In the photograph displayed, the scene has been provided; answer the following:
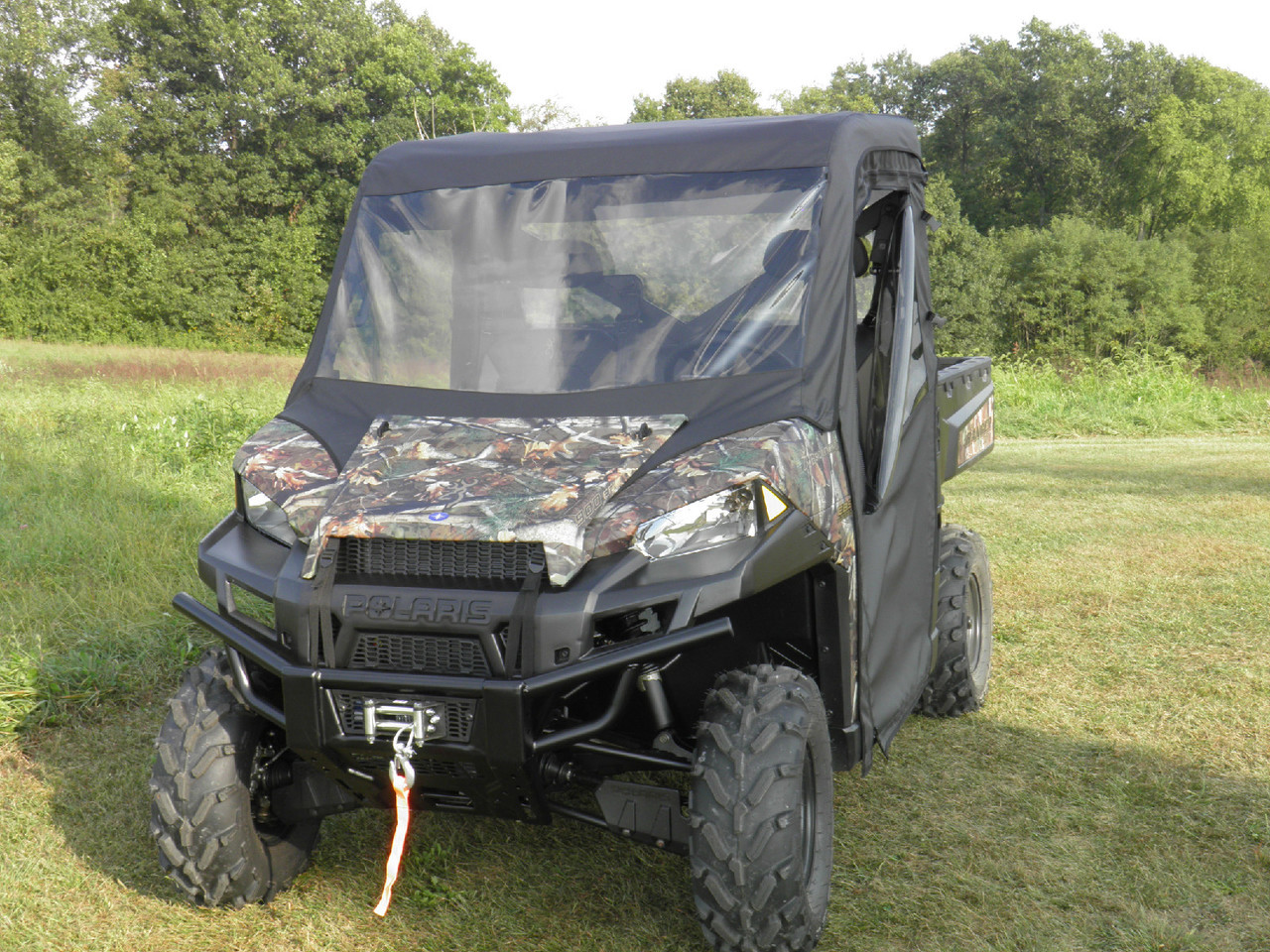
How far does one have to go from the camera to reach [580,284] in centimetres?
354

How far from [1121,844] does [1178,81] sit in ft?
210

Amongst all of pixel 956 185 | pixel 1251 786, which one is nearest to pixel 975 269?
pixel 956 185

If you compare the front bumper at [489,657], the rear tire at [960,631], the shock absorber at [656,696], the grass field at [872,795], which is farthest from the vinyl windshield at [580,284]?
the rear tire at [960,631]

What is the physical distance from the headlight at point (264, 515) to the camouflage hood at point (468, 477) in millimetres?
80

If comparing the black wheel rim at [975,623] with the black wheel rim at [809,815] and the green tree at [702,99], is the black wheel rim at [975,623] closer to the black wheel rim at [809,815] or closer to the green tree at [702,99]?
the black wheel rim at [809,815]

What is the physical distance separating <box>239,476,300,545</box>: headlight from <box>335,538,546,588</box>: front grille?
0.38m

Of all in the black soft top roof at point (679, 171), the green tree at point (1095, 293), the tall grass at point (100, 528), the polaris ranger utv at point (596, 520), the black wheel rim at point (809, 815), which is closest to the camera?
the polaris ranger utv at point (596, 520)

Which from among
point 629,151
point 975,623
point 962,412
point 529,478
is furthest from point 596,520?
point 975,623

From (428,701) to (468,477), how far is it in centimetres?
58

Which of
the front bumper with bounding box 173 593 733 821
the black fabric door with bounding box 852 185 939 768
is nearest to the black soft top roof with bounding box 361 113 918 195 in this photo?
the black fabric door with bounding box 852 185 939 768

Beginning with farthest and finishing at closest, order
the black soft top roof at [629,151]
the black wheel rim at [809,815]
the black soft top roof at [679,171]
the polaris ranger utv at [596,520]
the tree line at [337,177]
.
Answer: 1. the tree line at [337,177]
2. the black soft top roof at [629,151]
3. the black soft top roof at [679,171]
4. the black wheel rim at [809,815]
5. the polaris ranger utv at [596,520]

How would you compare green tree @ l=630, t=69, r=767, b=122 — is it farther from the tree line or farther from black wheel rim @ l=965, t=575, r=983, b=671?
black wheel rim @ l=965, t=575, r=983, b=671

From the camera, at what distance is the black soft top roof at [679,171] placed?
3.22 meters

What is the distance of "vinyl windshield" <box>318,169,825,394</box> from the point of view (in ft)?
11.1
